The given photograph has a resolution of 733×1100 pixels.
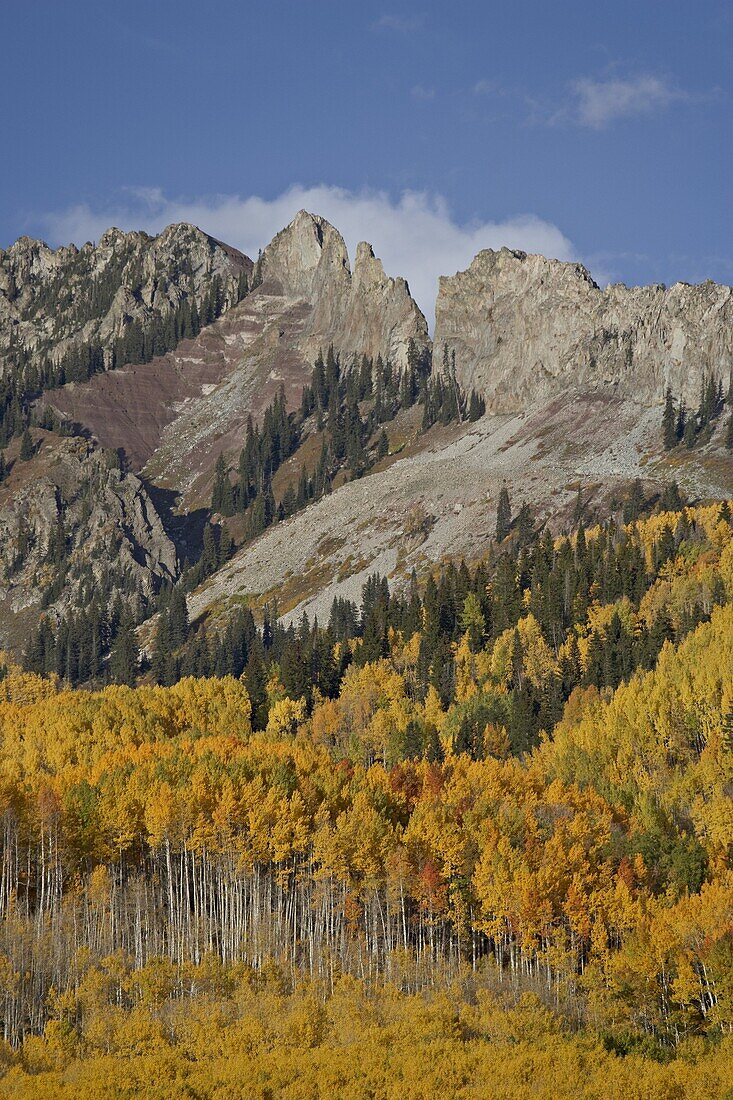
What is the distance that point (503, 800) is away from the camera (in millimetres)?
127688

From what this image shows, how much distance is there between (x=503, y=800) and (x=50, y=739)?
209 feet

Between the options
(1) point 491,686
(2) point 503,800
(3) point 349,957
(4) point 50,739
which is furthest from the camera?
(1) point 491,686

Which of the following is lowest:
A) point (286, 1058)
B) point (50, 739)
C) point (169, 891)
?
point (286, 1058)

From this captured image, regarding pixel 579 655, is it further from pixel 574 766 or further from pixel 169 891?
pixel 169 891

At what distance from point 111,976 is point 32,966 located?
5794 mm

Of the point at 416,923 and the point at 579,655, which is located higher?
the point at 579,655

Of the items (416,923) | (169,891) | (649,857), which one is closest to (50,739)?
(169,891)

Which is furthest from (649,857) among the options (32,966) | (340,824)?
(32,966)

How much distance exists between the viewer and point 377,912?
108125 millimetres

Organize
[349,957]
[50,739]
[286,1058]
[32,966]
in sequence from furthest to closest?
[50,739] → [349,957] → [32,966] → [286,1058]

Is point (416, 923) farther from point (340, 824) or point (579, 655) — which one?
point (579, 655)

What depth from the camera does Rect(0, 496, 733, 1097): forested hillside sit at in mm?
79000

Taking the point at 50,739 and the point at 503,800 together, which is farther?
the point at 50,739

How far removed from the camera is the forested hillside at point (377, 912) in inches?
3110
